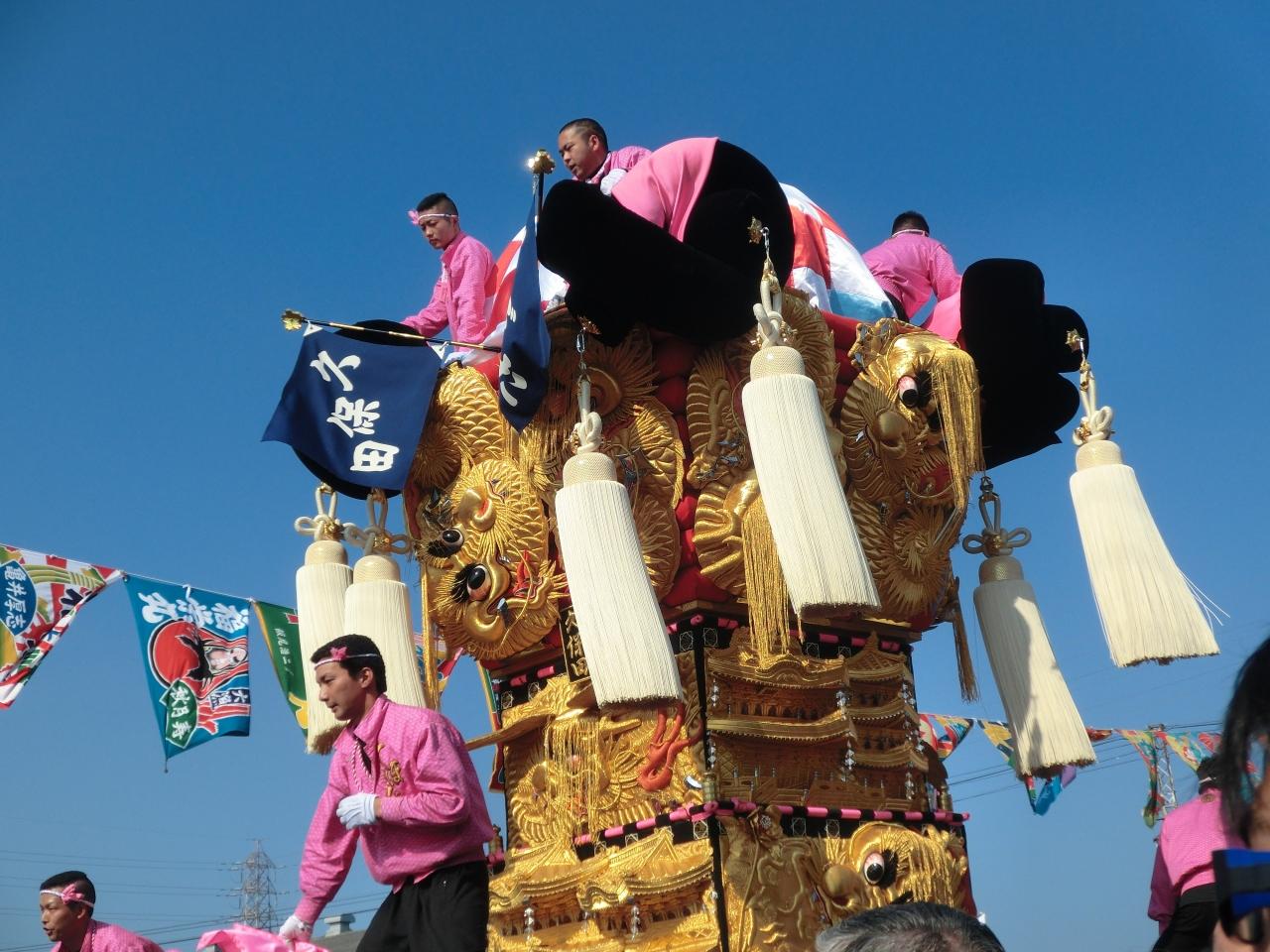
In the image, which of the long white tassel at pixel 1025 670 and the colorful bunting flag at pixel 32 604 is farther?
the colorful bunting flag at pixel 32 604

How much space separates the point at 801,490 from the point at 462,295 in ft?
8.51

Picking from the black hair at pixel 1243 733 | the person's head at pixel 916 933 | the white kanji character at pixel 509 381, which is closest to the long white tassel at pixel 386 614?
the white kanji character at pixel 509 381

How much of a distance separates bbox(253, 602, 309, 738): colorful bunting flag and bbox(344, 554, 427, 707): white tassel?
306cm

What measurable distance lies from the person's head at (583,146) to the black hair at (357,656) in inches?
137

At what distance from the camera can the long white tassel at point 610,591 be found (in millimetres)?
5473

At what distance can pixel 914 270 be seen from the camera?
26.2ft

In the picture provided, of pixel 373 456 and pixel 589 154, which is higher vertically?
pixel 589 154

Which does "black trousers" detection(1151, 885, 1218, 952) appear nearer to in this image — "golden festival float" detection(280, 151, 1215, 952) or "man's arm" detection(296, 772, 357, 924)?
"golden festival float" detection(280, 151, 1215, 952)

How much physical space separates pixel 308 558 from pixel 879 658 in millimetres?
2645

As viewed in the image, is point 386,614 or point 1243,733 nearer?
point 1243,733

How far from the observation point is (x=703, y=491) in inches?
254

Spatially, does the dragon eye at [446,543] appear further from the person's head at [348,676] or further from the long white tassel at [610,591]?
the person's head at [348,676]

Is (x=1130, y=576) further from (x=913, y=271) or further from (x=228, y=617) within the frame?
(x=228, y=617)

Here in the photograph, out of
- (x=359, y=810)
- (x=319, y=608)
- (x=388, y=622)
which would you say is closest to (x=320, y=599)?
(x=319, y=608)
